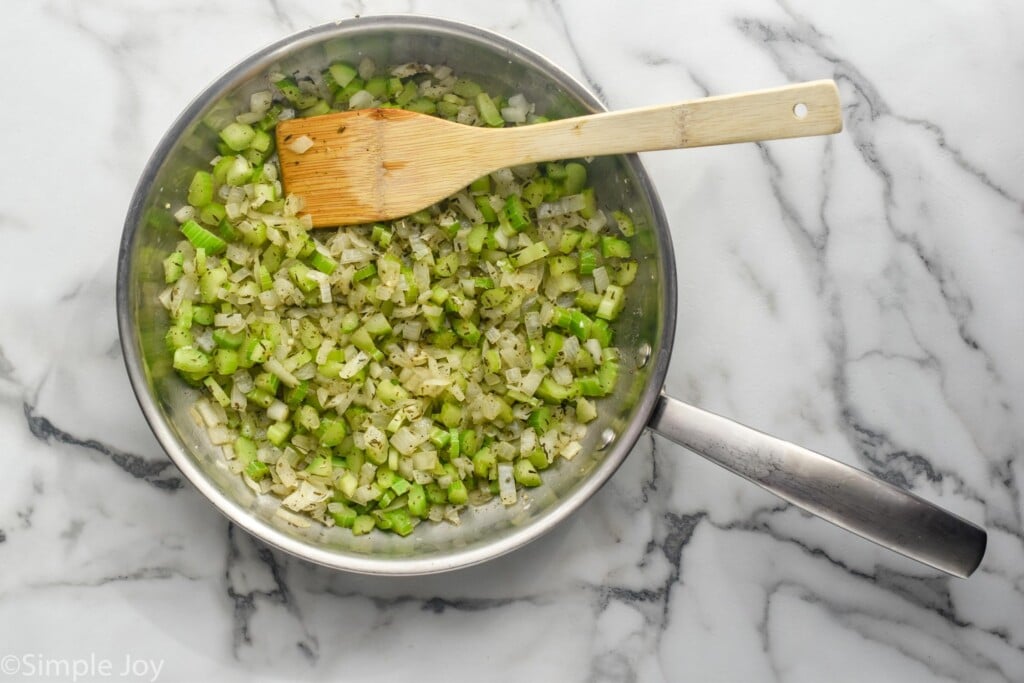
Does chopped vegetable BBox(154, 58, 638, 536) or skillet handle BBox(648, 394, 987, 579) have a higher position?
chopped vegetable BBox(154, 58, 638, 536)

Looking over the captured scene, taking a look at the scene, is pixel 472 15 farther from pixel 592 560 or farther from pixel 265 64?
pixel 592 560

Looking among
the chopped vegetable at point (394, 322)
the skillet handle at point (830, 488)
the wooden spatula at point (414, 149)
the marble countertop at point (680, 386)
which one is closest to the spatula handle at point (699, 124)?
the wooden spatula at point (414, 149)

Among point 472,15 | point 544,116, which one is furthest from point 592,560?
point 472,15

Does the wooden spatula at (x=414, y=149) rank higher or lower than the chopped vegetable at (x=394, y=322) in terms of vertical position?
higher

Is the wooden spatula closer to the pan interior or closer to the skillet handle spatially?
the pan interior

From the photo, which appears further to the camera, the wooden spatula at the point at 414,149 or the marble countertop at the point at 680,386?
the marble countertop at the point at 680,386

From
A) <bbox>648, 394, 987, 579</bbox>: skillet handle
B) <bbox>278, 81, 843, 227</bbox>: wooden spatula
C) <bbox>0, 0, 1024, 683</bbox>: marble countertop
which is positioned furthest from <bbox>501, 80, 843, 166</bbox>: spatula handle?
<bbox>648, 394, 987, 579</bbox>: skillet handle

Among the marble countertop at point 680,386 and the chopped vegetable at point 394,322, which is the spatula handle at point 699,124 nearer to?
the chopped vegetable at point 394,322
